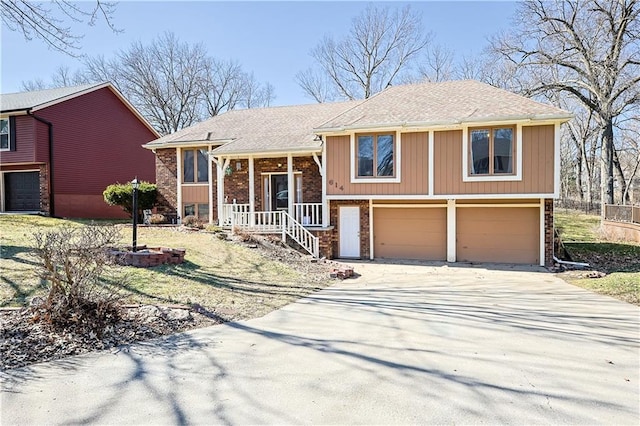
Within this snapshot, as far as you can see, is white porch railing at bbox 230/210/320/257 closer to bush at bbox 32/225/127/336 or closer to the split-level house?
the split-level house

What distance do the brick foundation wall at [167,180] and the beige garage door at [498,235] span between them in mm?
11586

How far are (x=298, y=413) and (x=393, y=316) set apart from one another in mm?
3362

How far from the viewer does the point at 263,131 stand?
16562 millimetres

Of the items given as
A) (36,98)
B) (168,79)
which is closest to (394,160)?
(36,98)

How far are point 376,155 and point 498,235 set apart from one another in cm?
486

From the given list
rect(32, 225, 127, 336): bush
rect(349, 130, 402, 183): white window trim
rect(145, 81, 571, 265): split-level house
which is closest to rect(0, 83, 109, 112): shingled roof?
rect(145, 81, 571, 265): split-level house

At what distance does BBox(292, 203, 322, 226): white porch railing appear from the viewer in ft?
46.3

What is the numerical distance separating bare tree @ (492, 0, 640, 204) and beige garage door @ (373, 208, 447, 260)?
1307 cm

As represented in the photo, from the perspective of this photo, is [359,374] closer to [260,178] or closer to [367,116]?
[367,116]

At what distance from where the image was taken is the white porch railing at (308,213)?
14102 millimetres

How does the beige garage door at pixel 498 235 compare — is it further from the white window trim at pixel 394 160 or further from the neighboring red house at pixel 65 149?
the neighboring red house at pixel 65 149

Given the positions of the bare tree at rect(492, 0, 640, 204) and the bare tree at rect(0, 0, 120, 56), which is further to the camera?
the bare tree at rect(492, 0, 640, 204)

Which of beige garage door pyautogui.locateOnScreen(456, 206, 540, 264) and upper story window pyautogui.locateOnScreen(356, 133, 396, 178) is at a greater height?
Result: upper story window pyautogui.locateOnScreen(356, 133, 396, 178)

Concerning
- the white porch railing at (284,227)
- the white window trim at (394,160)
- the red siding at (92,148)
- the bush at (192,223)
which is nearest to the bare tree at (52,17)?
the white porch railing at (284,227)
